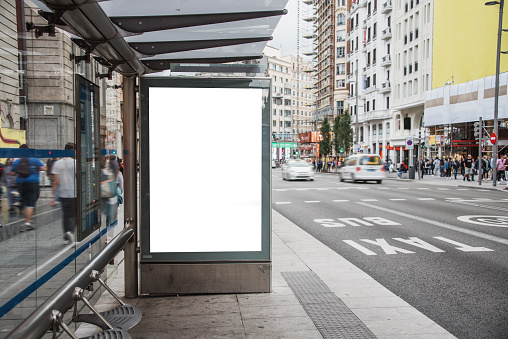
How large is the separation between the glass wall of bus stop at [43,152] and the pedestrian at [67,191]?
0.08 feet

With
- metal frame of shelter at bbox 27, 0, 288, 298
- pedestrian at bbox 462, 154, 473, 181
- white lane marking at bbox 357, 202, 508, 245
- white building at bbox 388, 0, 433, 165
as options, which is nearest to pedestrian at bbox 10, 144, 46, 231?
metal frame of shelter at bbox 27, 0, 288, 298

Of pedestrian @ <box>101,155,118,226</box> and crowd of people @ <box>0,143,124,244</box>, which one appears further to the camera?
pedestrian @ <box>101,155,118,226</box>

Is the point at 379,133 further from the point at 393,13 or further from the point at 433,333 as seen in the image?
the point at 433,333

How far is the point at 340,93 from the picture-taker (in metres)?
89.9

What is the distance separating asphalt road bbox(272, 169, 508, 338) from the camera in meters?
5.12

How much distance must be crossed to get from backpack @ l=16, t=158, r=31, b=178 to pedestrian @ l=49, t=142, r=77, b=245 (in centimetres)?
56

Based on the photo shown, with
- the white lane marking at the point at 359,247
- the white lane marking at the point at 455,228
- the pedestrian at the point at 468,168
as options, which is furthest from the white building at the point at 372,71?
the white lane marking at the point at 359,247

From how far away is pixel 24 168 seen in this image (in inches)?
109

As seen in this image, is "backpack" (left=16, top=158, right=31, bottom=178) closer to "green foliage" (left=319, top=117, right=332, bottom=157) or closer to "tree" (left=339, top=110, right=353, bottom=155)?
"tree" (left=339, top=110, right=353, bottom=155)

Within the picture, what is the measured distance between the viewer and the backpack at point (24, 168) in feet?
8.87

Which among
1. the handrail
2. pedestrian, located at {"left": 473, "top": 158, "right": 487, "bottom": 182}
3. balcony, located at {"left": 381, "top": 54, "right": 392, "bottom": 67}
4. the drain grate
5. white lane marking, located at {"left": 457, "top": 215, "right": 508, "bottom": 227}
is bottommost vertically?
white lane marking, located at {"left": 457, "top": 215, "right": 508, "bottom": 227}

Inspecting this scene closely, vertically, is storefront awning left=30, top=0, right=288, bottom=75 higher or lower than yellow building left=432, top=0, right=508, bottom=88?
lower

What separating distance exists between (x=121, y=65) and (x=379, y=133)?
63.8m

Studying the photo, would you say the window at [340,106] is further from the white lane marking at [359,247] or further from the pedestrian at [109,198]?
the pedestrian at [109,198]
